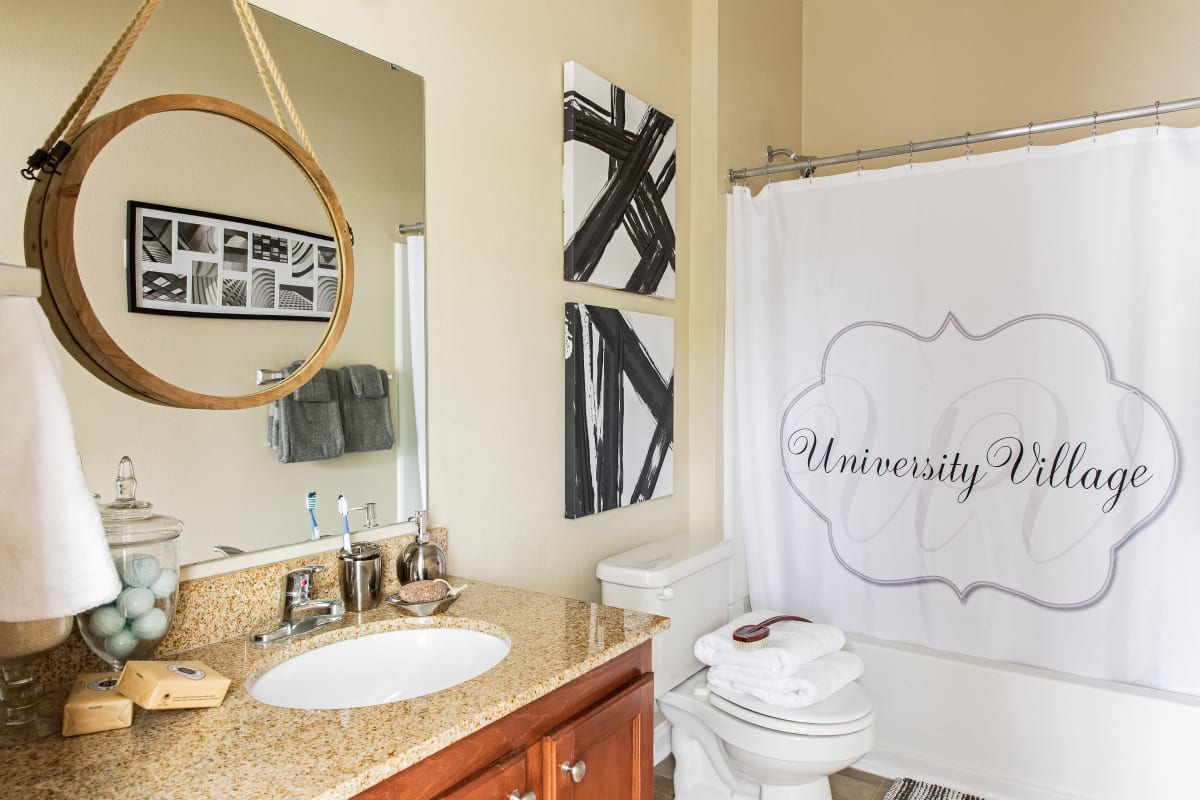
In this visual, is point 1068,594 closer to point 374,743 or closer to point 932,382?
point 932,382

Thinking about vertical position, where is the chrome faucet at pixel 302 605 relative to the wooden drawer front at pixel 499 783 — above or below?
above

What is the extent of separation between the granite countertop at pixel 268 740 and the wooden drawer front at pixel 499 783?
75 mm

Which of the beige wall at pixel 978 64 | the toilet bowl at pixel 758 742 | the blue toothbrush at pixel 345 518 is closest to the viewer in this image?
the blue toothbrush at pixel 345 518

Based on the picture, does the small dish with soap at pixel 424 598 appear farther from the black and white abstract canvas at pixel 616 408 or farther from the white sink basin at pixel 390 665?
the black and white abstract canvas at pixel 616 408

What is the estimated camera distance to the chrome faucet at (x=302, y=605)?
125 cm

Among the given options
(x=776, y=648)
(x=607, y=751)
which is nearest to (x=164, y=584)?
(x=607, y=751)

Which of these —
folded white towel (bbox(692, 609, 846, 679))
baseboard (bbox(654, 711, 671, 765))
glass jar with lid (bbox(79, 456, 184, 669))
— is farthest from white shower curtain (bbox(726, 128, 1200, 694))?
glass jar with lid (bbox(79, 456, 184, 669))

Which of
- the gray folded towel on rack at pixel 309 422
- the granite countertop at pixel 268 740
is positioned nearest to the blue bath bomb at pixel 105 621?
the granite countertop at pixel 268 740

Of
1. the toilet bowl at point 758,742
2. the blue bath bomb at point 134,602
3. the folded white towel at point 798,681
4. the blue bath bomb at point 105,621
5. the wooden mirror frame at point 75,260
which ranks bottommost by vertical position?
the toilet bowl at point 758,742

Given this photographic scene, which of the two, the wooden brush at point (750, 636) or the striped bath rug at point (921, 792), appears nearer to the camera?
the wooden brush at point (750, 636)

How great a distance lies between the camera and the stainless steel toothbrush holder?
4.41 feet

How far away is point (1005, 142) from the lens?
288 cm

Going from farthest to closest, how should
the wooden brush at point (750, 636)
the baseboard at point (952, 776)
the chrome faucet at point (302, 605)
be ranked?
1. the baseboard at point (952, 776)
2. the wooden brush at point (750, 636)
3. the chrome faucet at point (302, 605)

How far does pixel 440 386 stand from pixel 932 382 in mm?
1522
